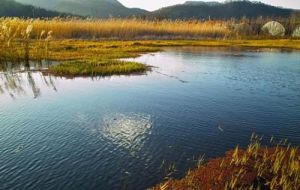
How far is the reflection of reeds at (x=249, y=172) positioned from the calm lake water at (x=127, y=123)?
0.55m

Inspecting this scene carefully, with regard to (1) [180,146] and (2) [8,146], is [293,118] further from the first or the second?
(2) [8,146]

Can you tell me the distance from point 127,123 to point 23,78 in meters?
9.36

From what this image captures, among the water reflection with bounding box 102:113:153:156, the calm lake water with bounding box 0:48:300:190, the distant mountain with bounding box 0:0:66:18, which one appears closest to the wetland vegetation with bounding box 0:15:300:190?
the calm lake water with bounding box 0:48:300:190

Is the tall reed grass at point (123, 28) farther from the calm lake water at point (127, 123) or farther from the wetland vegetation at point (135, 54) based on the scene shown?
the calm lake water at point (127, 123)

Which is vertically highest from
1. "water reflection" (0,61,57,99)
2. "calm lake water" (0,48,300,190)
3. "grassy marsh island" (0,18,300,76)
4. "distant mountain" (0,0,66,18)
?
"distant mountain" (0,0,66,18)

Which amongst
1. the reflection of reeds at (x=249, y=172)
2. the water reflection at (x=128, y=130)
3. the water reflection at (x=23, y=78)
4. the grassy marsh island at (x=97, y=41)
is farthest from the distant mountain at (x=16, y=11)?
the reflection of reeds at (x=249, y=172)

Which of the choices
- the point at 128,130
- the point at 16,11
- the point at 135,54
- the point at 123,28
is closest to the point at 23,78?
the point at 128,130

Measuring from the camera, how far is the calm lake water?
8.89 metres

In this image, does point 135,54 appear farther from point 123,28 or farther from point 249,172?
point 249,172

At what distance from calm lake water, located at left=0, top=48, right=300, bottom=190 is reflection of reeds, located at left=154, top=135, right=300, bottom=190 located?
550 mm

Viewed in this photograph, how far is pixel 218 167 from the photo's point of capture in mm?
8930

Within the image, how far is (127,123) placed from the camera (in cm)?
1235

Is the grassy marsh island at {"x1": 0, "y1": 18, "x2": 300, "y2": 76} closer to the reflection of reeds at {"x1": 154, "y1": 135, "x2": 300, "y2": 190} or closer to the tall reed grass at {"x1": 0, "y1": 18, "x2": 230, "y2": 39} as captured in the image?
the tall reed grass at {"x1": 0, "y1": 18, "x2": 230, "y2": 39}

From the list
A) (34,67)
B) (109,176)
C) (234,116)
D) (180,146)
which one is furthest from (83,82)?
(109,176)
